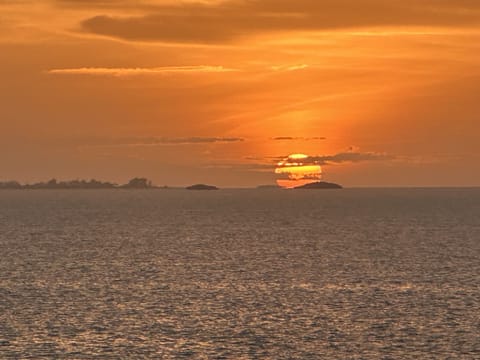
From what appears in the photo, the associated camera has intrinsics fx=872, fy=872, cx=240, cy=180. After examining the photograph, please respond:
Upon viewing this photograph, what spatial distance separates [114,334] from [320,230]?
133m

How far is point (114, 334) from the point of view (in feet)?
212

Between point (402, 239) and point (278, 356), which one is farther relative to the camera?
point (402, 239)

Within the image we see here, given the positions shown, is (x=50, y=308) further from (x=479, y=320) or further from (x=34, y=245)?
(x=34, y=245)

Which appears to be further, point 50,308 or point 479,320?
point 50,308

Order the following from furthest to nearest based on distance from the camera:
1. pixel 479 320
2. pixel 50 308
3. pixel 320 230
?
1. pixel 320 230
2. pixel 50 308
3. pixel 479 320

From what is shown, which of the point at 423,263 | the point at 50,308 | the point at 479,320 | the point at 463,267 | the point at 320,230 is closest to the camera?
the point at 479,320

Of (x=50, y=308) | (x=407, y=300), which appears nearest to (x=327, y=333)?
(x=407, y=300)

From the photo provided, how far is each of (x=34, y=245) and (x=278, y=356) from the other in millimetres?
96574

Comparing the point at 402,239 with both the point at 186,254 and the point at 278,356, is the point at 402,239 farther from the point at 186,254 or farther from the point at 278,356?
the point at 278,356

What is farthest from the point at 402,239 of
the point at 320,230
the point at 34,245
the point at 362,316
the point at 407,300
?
the point at 362,316

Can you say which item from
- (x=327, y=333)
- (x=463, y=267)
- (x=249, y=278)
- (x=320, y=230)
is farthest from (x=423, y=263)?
(x=320, y=230)

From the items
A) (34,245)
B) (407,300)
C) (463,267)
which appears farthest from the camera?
(34,245)

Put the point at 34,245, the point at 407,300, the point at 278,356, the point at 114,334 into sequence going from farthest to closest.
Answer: the point at 34,245 < the point at 407,300 < the point at 114,334 < the point at 278,356

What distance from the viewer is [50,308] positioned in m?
75.6
